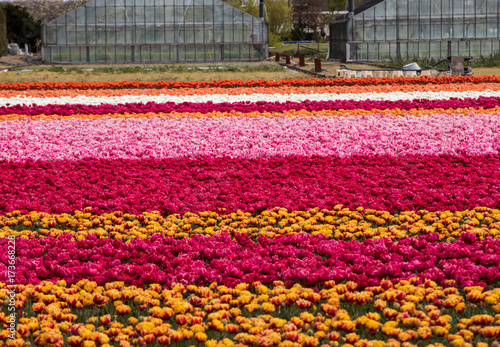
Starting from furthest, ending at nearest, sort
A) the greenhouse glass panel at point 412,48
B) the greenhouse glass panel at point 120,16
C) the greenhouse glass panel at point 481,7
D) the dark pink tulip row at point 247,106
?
the greenhouse glass panel at point 120,16
the greenhouse glass panel at point 412,48
the greenhouse glass panel at point 481,7
the dark pink tulip row at point 247,106

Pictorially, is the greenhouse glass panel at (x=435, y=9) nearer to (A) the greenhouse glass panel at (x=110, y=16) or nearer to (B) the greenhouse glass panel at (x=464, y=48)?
(B) the greenhouse glass panel at (x=464, y=48)

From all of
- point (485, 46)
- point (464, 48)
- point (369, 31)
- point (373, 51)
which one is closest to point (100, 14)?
point (369, 31)

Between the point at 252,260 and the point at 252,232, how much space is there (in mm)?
1202

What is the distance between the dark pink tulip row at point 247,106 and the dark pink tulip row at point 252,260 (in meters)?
9.81

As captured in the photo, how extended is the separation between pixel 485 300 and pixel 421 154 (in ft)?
19.6

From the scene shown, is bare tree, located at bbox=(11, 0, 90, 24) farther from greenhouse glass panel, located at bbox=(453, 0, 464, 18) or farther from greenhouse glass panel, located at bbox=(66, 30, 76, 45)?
greenhouse glass panel, located at bbox=(453, 0, 464, 18)

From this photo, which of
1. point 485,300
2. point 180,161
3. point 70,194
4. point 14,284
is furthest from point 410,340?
point 180,161

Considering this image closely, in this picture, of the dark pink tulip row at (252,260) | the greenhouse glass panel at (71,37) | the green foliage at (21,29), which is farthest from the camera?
the green foliage at (21,29)

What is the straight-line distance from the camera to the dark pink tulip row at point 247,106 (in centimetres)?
1573

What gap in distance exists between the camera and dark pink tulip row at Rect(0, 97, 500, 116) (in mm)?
15727

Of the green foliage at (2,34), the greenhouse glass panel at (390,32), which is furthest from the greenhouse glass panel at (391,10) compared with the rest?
the green foliage at (2,34)

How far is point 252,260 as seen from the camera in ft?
17.8

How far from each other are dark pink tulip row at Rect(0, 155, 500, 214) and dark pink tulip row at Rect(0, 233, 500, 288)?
1277 millimetres

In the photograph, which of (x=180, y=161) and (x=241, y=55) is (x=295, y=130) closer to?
(x=180, y=161)
